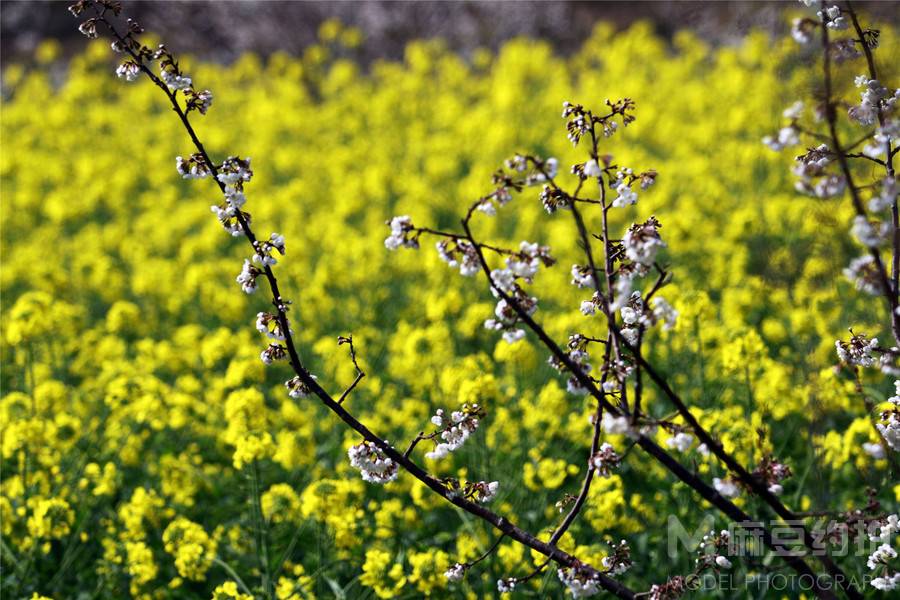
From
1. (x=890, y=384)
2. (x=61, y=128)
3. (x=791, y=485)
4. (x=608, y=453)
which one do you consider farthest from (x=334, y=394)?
(x=61, y=128)

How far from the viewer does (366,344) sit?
6066 millimetres

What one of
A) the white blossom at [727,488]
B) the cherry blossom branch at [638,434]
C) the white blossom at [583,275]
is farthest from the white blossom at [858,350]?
the white blossom at [583,275]

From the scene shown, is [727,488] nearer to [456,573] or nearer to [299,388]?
[456,573]

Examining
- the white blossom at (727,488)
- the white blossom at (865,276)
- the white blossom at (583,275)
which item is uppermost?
the white blossom at (583,275)

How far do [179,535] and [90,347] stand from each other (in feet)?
9.15

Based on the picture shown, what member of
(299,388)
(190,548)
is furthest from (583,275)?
(190,548)

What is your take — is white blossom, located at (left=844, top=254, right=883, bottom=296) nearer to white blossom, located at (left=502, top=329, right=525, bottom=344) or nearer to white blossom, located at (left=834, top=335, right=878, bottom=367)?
white blossom, located at (left=834, top=335, right=878, bottom=367)

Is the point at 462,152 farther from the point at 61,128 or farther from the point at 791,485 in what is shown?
the point at 791,485

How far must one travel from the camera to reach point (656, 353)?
5.32 metres

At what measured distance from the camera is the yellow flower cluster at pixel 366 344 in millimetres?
3883

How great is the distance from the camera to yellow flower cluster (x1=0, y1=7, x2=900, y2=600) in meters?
3.88

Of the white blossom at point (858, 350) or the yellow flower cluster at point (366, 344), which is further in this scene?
the yellow flower cluster at point (366, 344)

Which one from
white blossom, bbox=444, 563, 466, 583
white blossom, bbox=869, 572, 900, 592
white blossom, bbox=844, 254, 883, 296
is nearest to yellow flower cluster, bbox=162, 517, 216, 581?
white blossom, bbox=444, 563, 466, 583

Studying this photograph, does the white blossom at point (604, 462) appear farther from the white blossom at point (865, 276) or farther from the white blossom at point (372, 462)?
the white blossom at point (865, 276)
